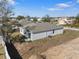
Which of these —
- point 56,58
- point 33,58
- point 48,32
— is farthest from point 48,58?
point 48,32

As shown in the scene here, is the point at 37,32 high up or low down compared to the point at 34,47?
up

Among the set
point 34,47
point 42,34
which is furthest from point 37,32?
point 34,47

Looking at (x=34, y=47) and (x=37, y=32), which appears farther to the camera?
(x=37, y=32)

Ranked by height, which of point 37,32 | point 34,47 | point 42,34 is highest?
point 37,32

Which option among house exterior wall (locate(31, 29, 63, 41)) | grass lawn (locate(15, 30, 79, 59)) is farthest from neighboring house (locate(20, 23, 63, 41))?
grass lawn (locate(15, 30, 79, 59))

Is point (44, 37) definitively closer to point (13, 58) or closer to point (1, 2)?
point (1, 2)

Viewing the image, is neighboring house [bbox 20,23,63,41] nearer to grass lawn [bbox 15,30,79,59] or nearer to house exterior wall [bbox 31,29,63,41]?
house exterior wall [bbox 31,29,63,41]

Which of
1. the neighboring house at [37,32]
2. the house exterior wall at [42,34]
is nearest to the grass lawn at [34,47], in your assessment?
the house exterior wall at [42,34]

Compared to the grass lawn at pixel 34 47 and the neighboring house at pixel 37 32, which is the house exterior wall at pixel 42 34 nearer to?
the neighboring house at pixel 37 32

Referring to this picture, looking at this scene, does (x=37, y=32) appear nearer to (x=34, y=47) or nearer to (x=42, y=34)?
(x=42, y=34)

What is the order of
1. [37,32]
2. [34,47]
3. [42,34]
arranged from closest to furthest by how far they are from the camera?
[34,47] → [37,32] → [42,34]

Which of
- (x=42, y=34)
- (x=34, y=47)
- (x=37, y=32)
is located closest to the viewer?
(x=34, y=47)
